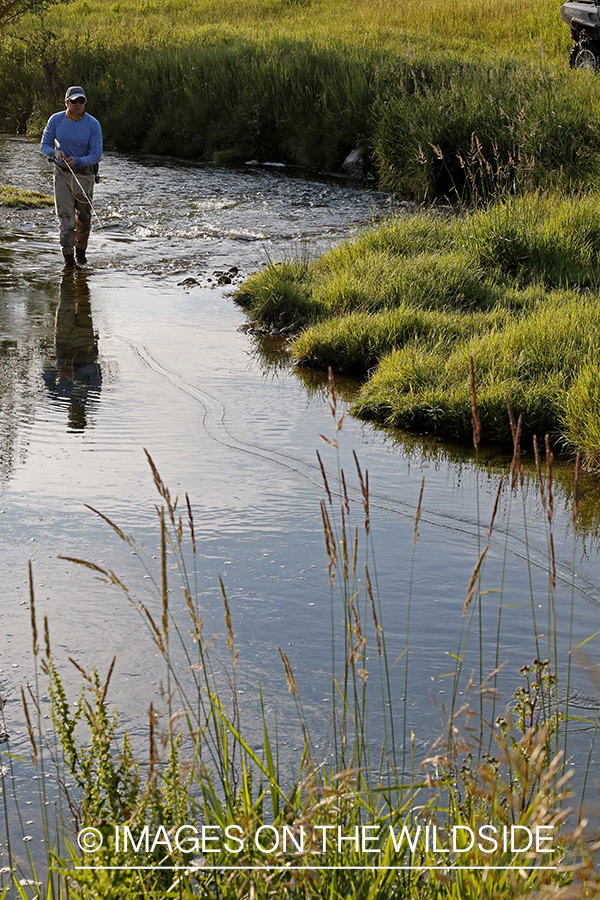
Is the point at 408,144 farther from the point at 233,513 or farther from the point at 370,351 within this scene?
the point at 233,513

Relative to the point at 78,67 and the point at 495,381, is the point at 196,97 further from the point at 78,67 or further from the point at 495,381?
the point at 495,381

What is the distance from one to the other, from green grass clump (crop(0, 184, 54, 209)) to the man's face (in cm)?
489

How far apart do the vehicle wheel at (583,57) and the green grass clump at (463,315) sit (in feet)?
23.2

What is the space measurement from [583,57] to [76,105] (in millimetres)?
10594

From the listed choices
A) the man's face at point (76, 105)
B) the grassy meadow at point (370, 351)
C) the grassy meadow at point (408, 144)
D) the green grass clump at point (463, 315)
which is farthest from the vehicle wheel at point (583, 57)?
the man's face at point (76, 105)

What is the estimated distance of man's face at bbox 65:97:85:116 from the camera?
966cm

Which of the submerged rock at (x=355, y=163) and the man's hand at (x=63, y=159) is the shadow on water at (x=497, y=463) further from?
the submerged rock at (x=355, y=163)

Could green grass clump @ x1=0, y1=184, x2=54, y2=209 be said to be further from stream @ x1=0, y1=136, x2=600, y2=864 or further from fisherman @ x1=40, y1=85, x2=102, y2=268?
stream @ x1=0, y1=136, x2=600, y2=864

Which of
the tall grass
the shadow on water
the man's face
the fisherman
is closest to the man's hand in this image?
the fisherman

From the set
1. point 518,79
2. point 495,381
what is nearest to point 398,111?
point 518,79

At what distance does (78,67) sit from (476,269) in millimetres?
16997

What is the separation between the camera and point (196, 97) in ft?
63.1

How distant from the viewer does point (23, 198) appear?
573 inches

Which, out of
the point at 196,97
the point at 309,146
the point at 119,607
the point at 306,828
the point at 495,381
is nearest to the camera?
the point at 306,828
